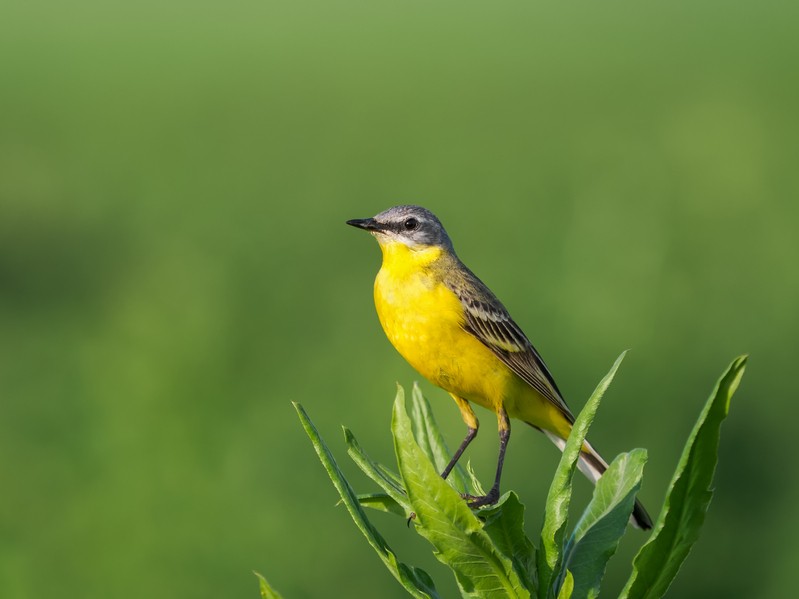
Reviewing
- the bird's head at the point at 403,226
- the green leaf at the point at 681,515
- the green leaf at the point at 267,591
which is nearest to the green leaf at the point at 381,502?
the green leaf at the point at 267,591

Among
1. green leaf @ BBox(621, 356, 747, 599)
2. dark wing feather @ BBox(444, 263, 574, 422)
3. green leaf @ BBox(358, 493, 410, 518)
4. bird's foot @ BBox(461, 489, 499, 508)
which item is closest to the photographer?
green leaf @ BBox(621, 356, 747, 599)

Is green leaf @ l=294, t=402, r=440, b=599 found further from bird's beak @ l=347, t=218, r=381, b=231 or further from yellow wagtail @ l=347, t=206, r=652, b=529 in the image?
bird's beak @ l=347, t=218, r=381, b=231

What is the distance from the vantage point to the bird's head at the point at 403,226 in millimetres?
3980

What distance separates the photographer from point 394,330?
3.78m

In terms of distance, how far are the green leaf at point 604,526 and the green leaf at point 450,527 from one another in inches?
5.5

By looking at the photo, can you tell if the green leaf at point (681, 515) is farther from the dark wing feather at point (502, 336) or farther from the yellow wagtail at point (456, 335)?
the dark wing feather at point (502, 336)

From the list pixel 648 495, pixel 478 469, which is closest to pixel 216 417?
pixel 478 469

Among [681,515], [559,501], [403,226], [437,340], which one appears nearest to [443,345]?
[437,340]

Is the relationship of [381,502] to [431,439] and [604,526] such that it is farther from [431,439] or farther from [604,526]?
[604,526]

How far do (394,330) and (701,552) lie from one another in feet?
15.3

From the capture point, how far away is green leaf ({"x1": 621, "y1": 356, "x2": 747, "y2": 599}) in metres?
1.63

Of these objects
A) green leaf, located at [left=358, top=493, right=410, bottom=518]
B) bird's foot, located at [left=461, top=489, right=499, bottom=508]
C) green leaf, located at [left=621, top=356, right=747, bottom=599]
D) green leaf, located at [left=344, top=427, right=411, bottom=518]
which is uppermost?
green leaf, located at [left=621, top=356, right=747, bottom=599]

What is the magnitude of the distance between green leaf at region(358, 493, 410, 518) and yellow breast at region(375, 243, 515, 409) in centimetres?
155

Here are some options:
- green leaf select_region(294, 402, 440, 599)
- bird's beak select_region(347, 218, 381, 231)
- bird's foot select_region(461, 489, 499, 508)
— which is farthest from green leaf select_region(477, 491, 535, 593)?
bird's beak select_region(347, 218, 381, 231)
